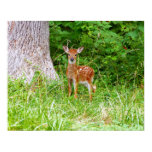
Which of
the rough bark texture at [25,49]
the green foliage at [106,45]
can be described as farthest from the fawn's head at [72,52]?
the rough bark texture at [25,49]

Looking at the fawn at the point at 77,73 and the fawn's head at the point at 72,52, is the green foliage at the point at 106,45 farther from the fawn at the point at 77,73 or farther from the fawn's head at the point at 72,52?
the fawn's head at the point at 72,52

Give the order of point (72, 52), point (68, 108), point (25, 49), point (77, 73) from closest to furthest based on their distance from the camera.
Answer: point (68, 108), point (25, 49), point (72, 52), point (77, 73)

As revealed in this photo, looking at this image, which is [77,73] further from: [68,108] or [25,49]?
[68,108]

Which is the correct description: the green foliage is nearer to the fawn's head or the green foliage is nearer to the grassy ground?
the fawn's head

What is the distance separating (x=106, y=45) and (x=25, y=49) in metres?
2.15

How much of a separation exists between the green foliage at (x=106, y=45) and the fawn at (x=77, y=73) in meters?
0.30

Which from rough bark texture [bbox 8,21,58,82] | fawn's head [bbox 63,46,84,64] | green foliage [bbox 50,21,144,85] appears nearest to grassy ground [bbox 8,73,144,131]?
rough bark texture [bbox 8,21,58,82]

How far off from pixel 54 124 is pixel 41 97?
1228 mm

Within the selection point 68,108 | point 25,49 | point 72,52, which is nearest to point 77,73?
point 72,52

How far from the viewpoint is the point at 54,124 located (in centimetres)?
528

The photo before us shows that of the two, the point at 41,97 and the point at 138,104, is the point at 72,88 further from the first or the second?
the point at 138,104

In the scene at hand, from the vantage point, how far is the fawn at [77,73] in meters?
7.48

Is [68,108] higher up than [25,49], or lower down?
lower down

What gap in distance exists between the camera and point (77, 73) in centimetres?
774
